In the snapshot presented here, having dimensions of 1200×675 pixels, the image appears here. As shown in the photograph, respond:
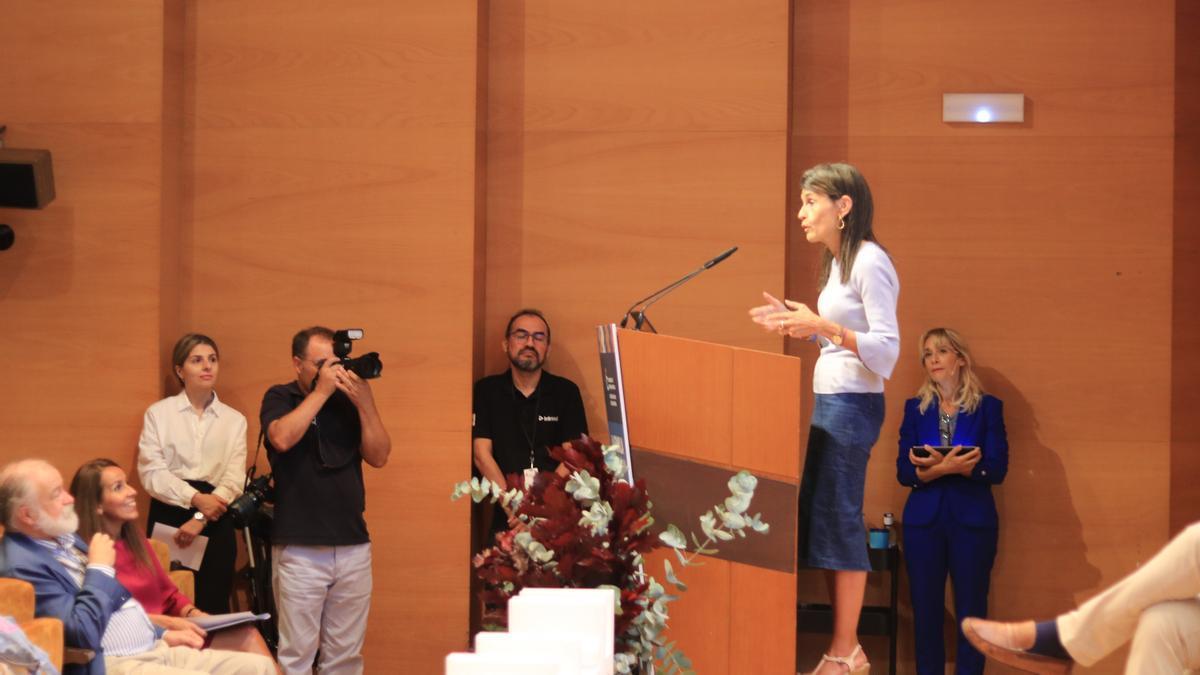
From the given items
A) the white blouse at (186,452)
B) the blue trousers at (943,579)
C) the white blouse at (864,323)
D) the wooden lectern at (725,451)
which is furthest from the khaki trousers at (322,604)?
the blue trousers at (943,579)

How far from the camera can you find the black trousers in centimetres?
600

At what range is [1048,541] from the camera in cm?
669

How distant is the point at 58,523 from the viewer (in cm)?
432

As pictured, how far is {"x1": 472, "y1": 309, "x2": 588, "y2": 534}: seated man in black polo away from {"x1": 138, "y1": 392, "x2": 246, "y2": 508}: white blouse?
1.04 m

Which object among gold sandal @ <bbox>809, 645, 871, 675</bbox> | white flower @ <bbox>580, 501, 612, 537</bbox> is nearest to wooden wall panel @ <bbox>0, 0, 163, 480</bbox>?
gold sandal @ <bbox>809, 645, 871, 675</bbox>

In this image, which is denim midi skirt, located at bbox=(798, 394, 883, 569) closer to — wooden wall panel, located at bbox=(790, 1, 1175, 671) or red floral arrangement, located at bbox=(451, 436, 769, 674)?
red floral arrangement, located at bbox=(451, 436, 769, 674)

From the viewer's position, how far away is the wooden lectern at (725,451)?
4219 mm

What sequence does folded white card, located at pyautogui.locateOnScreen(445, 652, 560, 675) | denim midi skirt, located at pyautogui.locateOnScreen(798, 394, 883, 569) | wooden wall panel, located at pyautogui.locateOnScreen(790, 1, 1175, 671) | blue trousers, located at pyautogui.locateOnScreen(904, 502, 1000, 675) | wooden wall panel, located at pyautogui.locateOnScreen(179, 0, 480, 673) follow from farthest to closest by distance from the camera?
wooden wall panel, located at pyautogui.locateOnScreen(790, 1, 1175, 671), wooden wall panel, located at pyautogui.locateOnScreen(179, 0, 480, 673), blue trousers, located at pyautogui.locateOnScreen(904, 502, 1000, 675), denim midi skirt, located at pyautogui.locateOnScreen(798, 394, 883, 569), folded white card, located at pyautogui.locateOnScreen(445, 652, 560, 675)

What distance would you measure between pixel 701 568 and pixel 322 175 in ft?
9.97

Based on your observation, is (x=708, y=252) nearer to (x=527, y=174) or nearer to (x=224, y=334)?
(x=527, y=174)

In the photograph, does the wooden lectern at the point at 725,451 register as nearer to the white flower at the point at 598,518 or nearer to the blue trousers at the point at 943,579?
the white flower at the point at 598,518

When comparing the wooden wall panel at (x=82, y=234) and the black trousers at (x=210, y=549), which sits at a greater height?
the wooden wall panel at (x=82, y=234)

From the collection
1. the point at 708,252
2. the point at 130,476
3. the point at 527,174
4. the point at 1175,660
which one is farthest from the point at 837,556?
the point at 130,476

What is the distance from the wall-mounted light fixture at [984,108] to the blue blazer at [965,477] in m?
1.33
